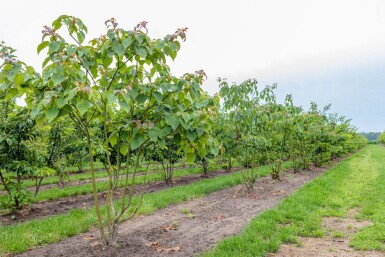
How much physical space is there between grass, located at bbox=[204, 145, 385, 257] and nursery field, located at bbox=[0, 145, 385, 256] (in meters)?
0.01

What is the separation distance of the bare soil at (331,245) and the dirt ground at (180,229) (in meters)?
1.05

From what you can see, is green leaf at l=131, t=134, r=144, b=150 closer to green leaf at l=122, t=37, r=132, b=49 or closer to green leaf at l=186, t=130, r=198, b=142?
green leaf at l=186, t=130, r=198, b=142

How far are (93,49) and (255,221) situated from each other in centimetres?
411

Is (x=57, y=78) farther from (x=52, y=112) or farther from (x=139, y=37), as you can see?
(x=139, y=37)

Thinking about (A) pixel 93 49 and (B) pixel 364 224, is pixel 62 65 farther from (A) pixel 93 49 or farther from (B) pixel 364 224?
(B) pixel 364 224

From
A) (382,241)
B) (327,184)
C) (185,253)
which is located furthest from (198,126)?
(327,184)

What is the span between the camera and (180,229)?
5.59 m

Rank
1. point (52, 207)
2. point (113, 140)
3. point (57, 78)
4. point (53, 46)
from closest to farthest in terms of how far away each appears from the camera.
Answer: point (57, 78)
point (53, 46)
point (113, 140)
point (52, 207)

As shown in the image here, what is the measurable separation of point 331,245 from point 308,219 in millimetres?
1319

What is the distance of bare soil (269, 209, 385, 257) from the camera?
4539 mm

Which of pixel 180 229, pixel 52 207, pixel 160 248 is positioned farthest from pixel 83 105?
pixel 52 207

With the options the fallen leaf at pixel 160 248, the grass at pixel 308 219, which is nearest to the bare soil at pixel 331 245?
the grass at pixel 308 219

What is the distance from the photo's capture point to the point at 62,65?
3.03 metres

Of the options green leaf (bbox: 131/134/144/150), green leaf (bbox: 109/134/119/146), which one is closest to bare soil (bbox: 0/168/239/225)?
green leaf (bbox: 109/134/119/146)
